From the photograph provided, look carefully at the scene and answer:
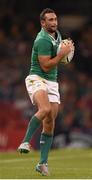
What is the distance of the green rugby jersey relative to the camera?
1133 cm

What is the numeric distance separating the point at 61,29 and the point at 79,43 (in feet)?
3.53

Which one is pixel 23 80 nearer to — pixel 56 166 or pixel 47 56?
pixel 56 166

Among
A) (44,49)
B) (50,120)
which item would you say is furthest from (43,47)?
(50,120)

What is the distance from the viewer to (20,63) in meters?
22.2

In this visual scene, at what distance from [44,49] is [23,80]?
10294 mm

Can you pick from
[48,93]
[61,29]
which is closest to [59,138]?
[61,29]

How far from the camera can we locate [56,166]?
13383mm

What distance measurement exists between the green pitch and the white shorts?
108cm

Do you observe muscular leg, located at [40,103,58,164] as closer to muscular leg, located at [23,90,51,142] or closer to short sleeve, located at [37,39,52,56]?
muscular leg, located at [23,90,51,142]

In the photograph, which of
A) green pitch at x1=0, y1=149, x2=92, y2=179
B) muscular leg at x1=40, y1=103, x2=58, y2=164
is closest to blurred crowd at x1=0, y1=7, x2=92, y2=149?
green pitch at x1=0, y1=149, x2=92, y2=179

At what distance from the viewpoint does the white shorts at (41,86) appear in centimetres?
1137

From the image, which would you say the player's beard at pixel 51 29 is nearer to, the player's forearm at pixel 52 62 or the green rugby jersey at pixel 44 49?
the green rugby jersey at pixel 44 49

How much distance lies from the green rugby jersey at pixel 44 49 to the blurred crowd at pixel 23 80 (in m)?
8.80

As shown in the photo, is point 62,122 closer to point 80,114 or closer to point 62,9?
point 80,114
